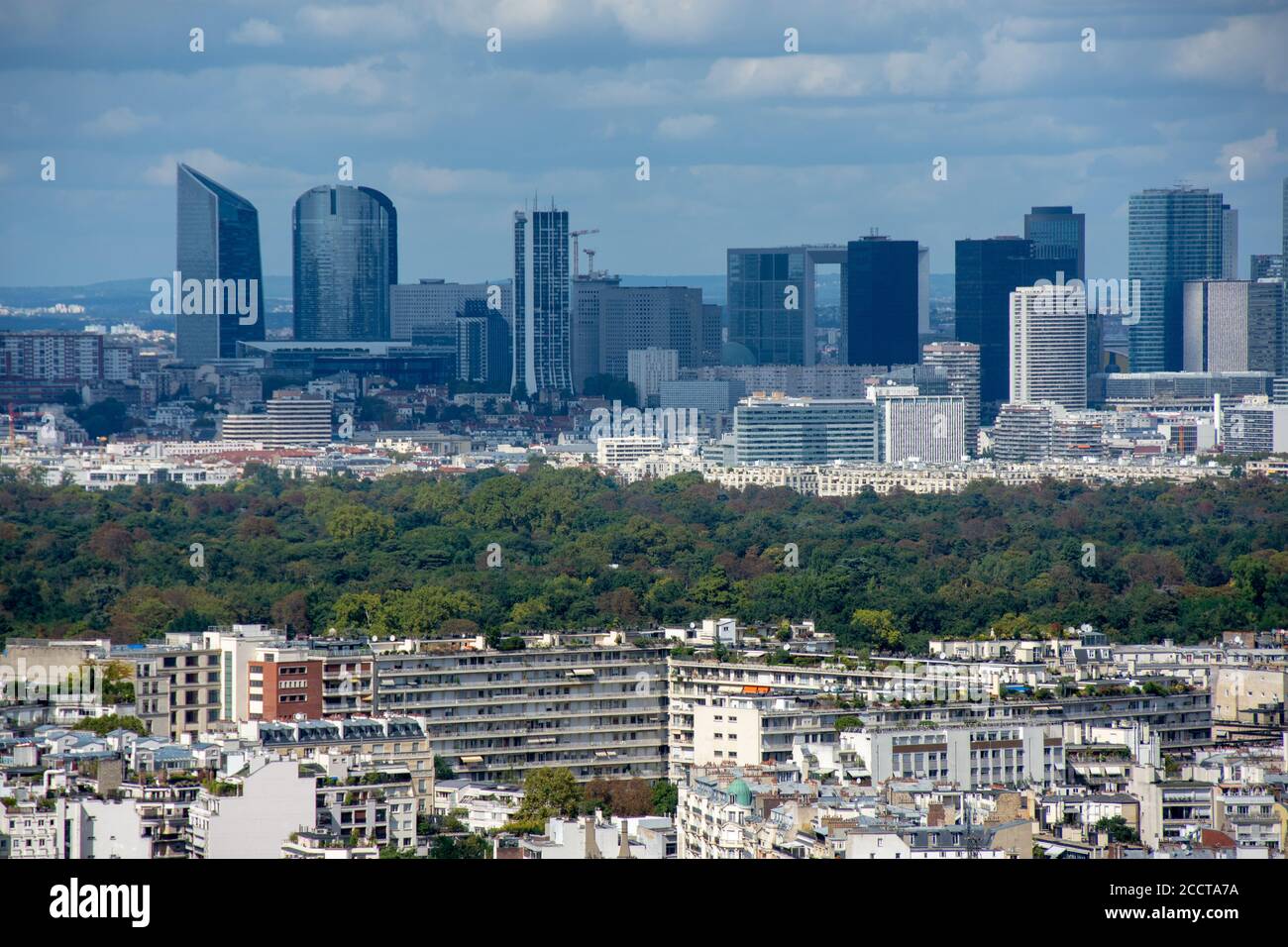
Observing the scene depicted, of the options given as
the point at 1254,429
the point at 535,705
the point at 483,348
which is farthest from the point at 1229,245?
the point at 535,705

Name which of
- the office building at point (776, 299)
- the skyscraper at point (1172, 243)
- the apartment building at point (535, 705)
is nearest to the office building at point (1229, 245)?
the skyscraper at point (1172, 243)

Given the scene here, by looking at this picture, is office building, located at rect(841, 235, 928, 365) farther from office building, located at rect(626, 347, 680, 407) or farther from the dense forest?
the dense forest

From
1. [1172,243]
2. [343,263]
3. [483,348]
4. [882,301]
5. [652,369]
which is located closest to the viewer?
[1172,243]

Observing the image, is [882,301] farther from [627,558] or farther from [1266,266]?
[627,558]

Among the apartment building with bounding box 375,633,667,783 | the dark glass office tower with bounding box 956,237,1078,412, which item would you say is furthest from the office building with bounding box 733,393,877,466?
the apartment building with bounding box 375,633,667,783

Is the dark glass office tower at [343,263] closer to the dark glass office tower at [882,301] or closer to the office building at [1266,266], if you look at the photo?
the dark glass office tower at [882,301]
